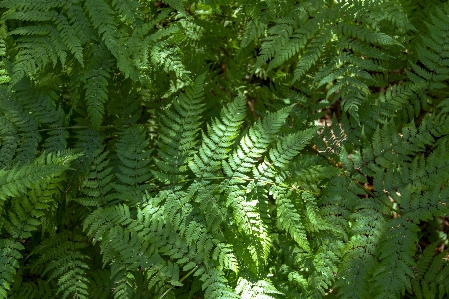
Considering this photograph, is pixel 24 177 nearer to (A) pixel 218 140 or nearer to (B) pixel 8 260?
(B) pixel 8 260

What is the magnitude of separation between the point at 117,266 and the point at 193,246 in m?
0.58

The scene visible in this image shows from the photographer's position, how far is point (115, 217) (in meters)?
2.97

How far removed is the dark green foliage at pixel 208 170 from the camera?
2914mm

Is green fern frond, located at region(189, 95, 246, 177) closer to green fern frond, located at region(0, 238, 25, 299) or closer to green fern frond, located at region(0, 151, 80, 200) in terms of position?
green fern frond, located at region(0, 151, 80, 200)

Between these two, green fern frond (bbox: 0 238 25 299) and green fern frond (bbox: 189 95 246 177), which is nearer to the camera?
green fern frond (bbox: 0 238 25 299)

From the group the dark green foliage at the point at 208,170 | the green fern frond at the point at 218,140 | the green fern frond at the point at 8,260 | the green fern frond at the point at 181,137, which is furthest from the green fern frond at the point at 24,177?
the green fern frond at the point at 218,140

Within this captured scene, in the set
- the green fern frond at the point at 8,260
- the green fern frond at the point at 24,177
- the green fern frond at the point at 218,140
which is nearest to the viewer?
the green fern frond at the point at 24,177

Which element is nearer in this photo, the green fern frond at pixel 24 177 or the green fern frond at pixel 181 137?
the green fern frond at pixel 24 177

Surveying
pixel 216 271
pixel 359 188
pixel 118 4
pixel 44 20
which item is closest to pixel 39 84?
pixel 44 20

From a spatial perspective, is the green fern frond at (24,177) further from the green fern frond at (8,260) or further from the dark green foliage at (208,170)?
the green fern frond at (8,260)

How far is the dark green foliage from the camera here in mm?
2914

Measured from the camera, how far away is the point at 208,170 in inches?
121

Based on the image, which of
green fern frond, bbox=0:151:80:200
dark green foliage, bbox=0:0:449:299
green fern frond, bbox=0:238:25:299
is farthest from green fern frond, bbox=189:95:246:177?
green fern frond, bbox=0:238:25:299

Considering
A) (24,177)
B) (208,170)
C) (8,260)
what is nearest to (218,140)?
(208,170)
